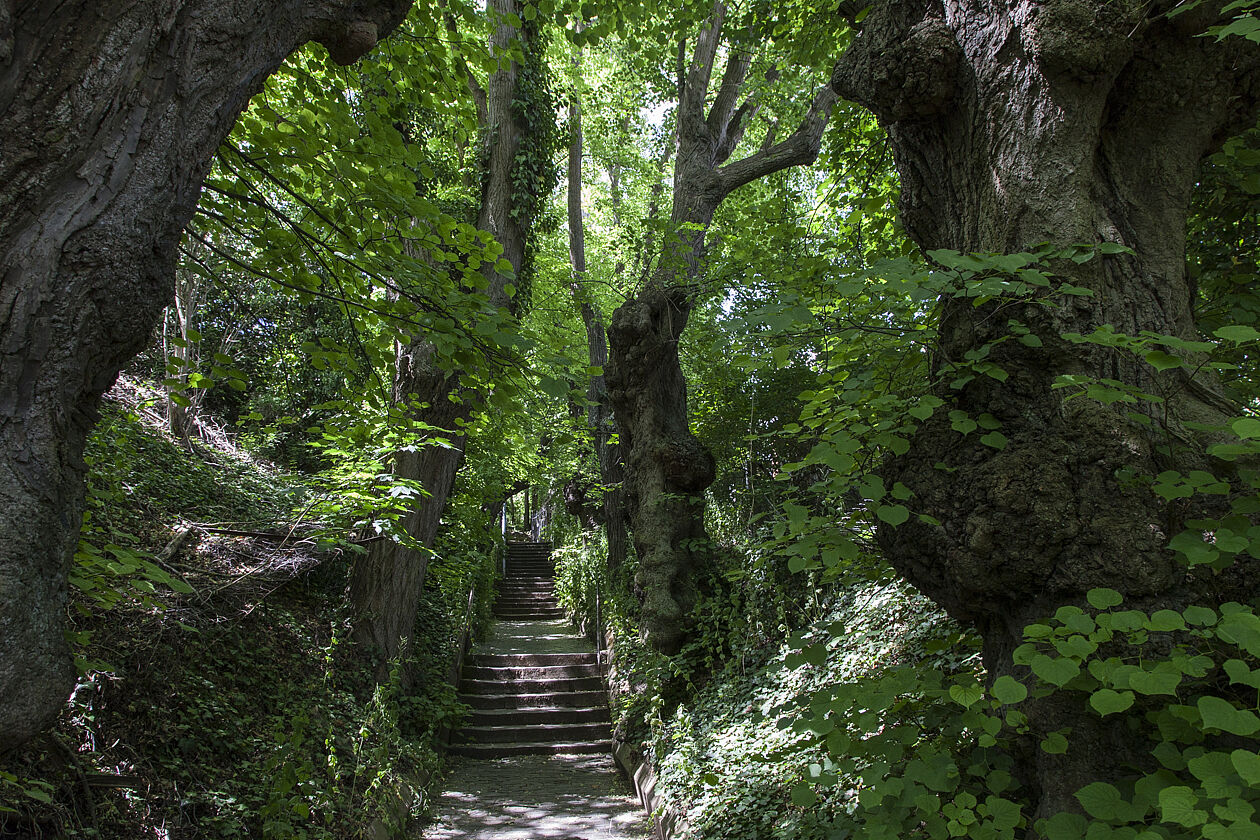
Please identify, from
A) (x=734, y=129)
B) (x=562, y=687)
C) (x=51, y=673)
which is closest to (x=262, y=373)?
(x=562, y=687)

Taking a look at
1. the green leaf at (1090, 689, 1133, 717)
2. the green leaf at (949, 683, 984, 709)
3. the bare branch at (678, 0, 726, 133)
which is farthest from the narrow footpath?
the bare branch at (678, 0, 726, 133)

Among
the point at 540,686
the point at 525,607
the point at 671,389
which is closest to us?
the point at 671,389

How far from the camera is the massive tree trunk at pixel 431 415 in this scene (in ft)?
21.3

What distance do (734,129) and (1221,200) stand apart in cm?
663

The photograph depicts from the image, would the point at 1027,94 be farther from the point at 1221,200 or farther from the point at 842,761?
the point at 842,761

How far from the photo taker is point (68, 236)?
1568 mm

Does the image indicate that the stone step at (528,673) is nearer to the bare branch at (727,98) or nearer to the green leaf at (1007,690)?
the bare branch at (727,98)

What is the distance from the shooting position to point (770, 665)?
5.03 metres

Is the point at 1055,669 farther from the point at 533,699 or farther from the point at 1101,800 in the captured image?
the point at 533,699

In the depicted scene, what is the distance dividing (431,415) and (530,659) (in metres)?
5.20

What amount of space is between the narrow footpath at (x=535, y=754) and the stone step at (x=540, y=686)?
14 millimetres

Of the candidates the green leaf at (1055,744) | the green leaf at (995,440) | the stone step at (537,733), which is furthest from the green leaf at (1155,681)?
the stone step at (537,733)

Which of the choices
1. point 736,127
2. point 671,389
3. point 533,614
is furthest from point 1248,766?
point 533,614

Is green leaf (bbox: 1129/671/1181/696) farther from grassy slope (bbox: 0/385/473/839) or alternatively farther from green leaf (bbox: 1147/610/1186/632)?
grassy slope (bbox: 0/385/473/839)
